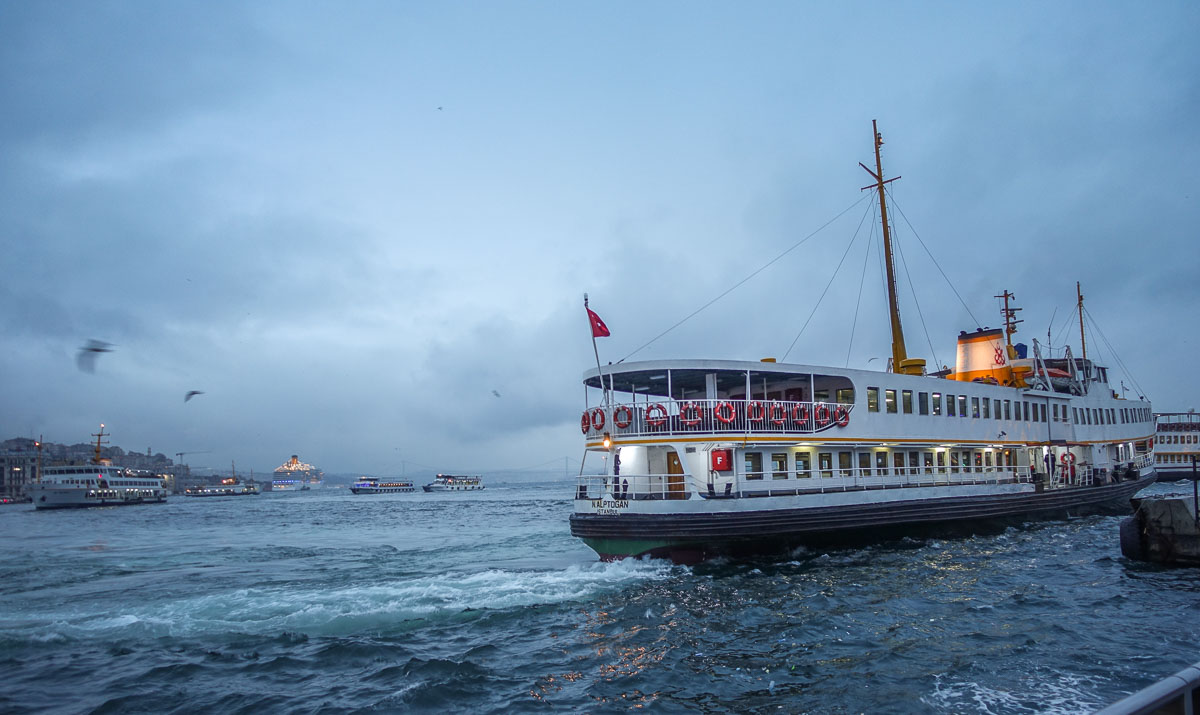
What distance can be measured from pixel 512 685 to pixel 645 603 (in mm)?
5761

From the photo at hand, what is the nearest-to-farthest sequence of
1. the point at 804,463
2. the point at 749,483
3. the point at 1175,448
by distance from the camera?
1. the point at 749,483
2. the point at 804,463
3. the point at 1175,448

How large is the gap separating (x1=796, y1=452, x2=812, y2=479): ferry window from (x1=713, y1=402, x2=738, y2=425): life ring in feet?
14.7

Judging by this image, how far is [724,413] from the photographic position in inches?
832

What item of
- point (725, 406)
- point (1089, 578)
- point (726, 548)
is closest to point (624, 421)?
point (725, 406)

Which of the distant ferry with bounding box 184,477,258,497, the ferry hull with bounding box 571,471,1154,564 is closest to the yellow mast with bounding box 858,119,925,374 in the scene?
the ferry hull with bounding box 571,471,1154,564

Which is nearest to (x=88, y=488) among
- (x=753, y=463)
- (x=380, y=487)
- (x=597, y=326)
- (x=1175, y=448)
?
(x=380, y=487)

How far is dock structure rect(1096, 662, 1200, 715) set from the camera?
2863 mm

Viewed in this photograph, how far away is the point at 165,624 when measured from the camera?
628 inches

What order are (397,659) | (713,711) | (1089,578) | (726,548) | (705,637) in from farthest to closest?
(726,548)
(1089,578)
(705,637)
(397,659)
(713,711)

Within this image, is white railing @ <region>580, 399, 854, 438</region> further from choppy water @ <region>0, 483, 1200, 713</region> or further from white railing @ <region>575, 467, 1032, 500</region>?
choppy water @ <region>0, 483, 1200, 713</region>

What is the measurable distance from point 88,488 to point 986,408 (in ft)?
371

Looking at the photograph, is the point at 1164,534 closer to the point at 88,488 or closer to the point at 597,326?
the point at 597,326

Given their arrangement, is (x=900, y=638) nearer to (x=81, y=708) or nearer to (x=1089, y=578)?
(x=1089, y=578)

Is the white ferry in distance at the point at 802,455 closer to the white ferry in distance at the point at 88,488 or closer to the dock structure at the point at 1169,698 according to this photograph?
the dock structure at the point at 1169,698
